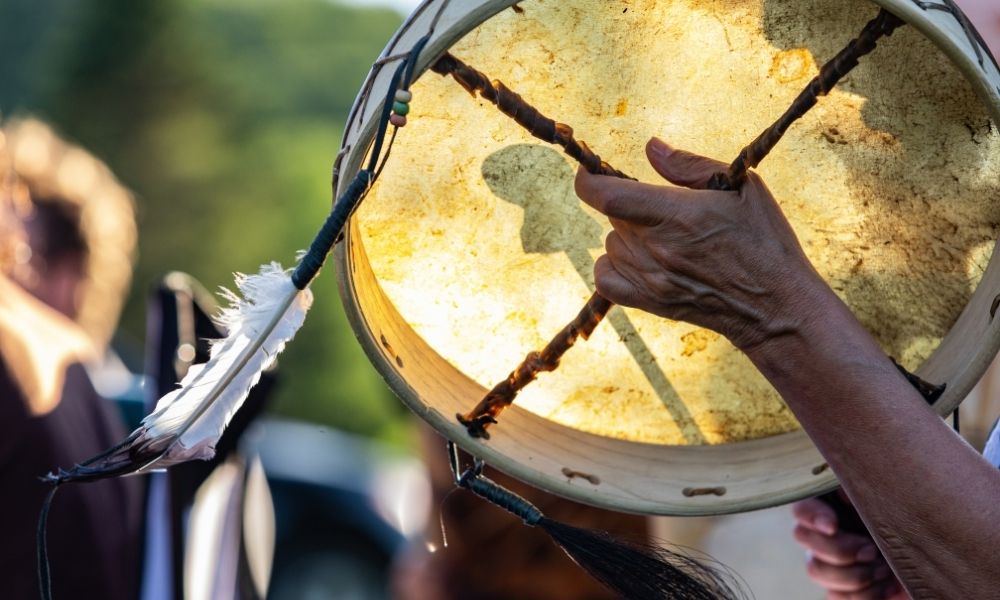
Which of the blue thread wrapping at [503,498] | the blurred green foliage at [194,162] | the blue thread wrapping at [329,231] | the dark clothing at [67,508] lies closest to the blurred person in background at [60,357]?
the dark clothing at [67,508]

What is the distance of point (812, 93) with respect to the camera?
1381 mm

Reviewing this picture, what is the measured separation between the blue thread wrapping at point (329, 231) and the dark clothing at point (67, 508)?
4.77 feet

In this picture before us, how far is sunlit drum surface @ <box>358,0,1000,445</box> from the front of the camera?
143 centimetres

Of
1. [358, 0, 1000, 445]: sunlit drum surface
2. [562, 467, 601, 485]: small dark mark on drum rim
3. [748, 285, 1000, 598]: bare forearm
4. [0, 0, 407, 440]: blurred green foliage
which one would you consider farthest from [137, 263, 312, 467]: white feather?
[0, 0, 407, 440]: blurred green foliage

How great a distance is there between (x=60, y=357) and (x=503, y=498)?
6.11 ft

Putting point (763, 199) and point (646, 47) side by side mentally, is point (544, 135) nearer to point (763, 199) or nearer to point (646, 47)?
point (646, 47)

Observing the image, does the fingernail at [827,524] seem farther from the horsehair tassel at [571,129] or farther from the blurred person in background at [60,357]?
the blurred person in background at [60,357]

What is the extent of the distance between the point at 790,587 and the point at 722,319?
1539 mm

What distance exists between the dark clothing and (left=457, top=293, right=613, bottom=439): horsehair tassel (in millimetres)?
1315

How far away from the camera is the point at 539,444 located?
1.64 m

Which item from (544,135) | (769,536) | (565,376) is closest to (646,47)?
(544,135)

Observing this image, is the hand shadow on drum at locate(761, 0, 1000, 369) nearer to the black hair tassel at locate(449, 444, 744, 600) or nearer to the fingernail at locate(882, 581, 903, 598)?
the black hair tassel at locate(449, 444, 744, 600)

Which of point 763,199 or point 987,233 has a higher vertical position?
point 987,233

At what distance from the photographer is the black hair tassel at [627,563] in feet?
4.91
